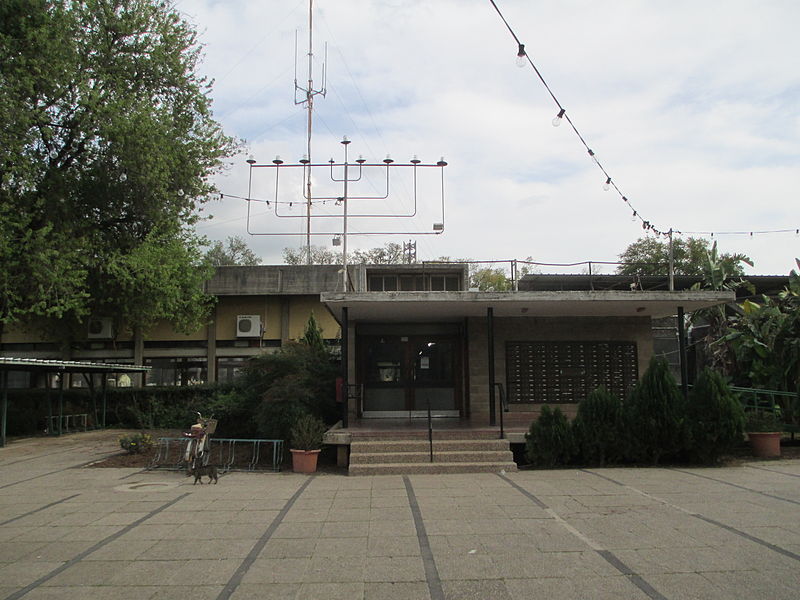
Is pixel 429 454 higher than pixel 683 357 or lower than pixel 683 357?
lower

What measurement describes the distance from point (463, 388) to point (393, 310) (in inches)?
112

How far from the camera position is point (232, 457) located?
12.1 m

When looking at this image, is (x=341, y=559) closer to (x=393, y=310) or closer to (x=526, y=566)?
(x=526, y=566)

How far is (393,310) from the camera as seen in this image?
1325 cm

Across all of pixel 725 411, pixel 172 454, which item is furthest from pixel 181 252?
pixel 725 411

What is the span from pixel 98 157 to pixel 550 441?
1513cm

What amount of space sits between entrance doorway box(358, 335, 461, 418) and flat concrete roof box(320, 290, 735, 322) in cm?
116

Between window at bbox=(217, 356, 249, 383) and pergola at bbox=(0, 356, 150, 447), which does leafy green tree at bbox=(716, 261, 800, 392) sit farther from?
window at bbox=(217, 356, 249, 383)

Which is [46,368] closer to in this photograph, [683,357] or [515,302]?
[515,302]

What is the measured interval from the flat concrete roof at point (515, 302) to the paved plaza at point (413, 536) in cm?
326

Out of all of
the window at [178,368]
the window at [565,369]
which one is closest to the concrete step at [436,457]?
the window at [565,369]

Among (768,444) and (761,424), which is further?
(761,424)

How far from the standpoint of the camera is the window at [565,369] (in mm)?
14469

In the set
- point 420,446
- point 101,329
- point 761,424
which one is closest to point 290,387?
point 420,446
